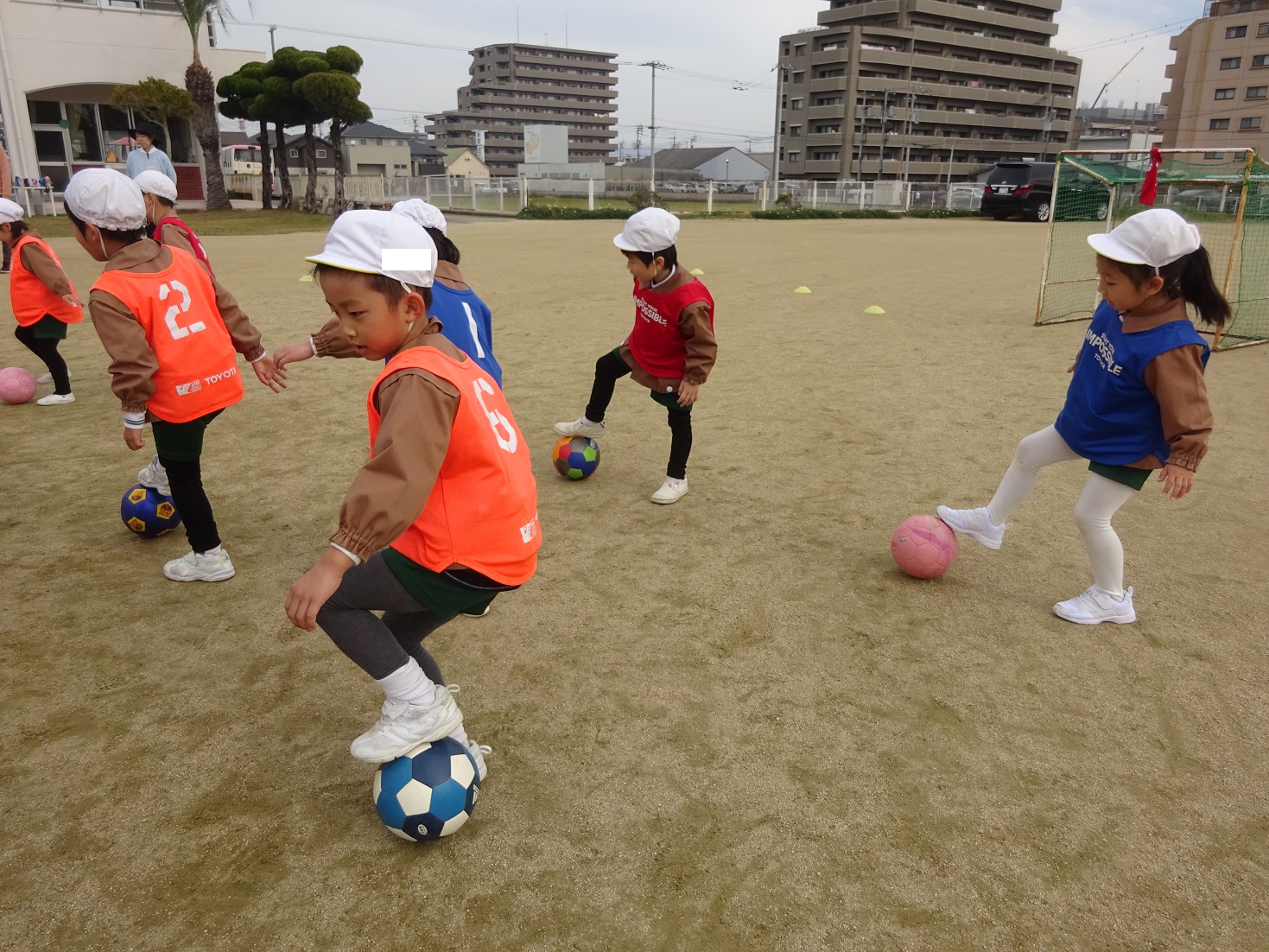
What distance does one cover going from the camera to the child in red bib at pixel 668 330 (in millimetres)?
4781

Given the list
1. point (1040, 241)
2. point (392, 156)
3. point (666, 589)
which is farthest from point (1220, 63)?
point (666, 589)

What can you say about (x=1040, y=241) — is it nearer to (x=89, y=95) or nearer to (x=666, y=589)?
(x=666, y=589)

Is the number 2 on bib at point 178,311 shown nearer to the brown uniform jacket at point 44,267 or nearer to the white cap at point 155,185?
the white cap at point 155,185

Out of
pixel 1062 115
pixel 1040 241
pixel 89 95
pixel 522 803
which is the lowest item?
pixel 522 803

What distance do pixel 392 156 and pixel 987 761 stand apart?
74331 millimetres

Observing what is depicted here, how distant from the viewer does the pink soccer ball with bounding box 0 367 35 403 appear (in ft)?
23.6

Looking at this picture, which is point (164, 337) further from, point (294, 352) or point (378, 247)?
point (378, 247)

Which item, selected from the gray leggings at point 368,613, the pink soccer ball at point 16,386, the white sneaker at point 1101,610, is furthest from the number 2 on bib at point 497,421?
the pink soccer ball at point 16,386

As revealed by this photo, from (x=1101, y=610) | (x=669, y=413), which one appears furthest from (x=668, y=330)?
(x=1101, y=610)

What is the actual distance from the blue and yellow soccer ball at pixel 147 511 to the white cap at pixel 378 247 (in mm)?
3046

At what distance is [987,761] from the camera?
2998 mm

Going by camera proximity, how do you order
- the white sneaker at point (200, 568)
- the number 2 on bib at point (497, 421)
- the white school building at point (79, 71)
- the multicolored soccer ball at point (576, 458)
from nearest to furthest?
the number 2 on bib at point (497, 421), the white sneaker at point (200, 568), the multicolored soccer ball at point (576, 458), the white school building at point (79, 71)

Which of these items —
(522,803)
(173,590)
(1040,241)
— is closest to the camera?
(522,803)

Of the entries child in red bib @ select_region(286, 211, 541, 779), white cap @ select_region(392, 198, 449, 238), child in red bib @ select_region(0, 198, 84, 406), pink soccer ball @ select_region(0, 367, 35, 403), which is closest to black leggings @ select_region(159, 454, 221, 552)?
white cap @ select_region(392, 198, 449, 238)
